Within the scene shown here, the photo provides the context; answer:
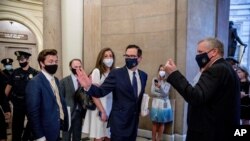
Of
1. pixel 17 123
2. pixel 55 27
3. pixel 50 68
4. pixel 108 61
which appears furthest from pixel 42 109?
pixel 55 27

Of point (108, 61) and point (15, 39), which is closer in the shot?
point (108, 61)

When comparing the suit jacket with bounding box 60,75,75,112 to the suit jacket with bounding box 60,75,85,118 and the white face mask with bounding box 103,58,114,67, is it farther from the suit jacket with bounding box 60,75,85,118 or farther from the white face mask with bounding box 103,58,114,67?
the white face mask with bounding box 103,58,114,67

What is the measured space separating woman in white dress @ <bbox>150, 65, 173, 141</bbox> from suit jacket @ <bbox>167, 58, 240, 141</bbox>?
8.20 feet

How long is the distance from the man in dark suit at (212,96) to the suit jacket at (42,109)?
131cm

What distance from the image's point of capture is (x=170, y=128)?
201 inches

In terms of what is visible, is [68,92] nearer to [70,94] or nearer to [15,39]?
[70,94]

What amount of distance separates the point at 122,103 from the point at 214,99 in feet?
3.63

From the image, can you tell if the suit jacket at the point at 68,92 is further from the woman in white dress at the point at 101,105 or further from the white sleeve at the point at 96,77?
the white sleeve at the point at 96,77

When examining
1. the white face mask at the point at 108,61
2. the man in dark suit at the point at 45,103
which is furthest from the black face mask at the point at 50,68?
the white face mask at the point at 108,61

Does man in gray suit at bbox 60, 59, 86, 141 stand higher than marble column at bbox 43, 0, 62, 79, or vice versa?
marble column at bbox 43, 0, 62, 79

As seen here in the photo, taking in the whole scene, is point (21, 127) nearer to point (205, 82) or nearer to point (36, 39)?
point (205, 82)

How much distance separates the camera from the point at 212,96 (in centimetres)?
222

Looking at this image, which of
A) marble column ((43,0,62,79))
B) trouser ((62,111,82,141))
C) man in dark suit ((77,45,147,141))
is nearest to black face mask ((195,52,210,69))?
man in dark suit ((77,45,147,141))

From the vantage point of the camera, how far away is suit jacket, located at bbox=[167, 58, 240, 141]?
7.13 ft
